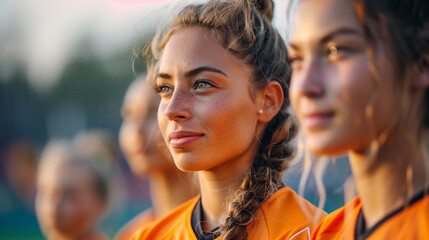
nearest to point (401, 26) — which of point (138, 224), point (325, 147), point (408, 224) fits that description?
point (325, 147)

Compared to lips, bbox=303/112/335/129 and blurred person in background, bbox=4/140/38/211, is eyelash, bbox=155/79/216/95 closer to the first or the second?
lips, bbox=303/112/335/129

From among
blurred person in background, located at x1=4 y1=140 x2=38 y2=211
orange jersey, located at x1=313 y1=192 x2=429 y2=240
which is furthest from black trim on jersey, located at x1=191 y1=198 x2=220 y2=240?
blurred person in background, located at x1=4 y1=140 x2=38 y2=211

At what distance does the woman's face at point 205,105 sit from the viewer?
2182mm

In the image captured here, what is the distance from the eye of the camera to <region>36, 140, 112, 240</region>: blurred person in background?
4078 mm

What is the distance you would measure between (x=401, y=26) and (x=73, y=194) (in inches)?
125

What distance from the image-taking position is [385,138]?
1.50m

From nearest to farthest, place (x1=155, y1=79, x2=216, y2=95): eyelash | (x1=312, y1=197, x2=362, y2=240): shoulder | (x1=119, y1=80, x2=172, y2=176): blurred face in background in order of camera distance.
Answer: (x1=312, y1=197, x2=362, y2=240): shoulder → (x1=155, y1=79, x2=216, y2=95): eyelash → (x1=119, y1=80, x2=172, y2=176): blurred face in background

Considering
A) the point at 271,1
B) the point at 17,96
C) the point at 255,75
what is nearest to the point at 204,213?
the point at 255,75

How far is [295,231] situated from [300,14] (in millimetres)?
874

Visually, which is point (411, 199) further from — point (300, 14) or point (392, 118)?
point (300, 14)

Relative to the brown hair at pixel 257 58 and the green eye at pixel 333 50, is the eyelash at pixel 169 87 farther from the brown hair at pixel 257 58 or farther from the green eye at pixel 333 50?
the green eye at pixel 333 50

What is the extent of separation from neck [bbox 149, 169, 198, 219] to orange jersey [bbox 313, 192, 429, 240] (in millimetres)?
1868

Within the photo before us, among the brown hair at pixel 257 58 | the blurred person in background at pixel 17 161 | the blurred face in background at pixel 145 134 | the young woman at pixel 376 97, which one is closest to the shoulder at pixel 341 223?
the young woman at pixel 376 97

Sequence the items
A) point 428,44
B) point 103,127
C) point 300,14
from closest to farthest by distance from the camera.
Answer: point 428,44
point 300,14
point 103,127
